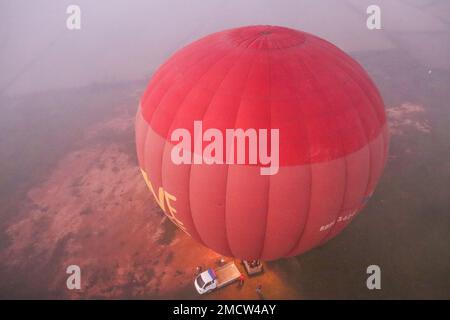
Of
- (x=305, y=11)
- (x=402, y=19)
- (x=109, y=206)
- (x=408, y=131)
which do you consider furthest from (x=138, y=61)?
(x=402, y=19)

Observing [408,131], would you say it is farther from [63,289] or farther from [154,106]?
[63,289]

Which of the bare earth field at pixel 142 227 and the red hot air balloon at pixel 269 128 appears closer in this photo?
the red hot air balloon at pixel 269 128

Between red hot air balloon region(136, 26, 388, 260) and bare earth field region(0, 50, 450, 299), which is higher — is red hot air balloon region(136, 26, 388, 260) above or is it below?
above

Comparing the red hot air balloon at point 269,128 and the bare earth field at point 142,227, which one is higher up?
the red hot air balloon at point 269,128

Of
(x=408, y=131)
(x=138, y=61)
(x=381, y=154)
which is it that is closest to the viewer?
(x=381, y=154)

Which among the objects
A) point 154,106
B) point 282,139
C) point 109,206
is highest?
point 154,106

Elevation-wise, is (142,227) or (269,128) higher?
(269,128)

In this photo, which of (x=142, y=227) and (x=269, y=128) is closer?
(x=269, y=128)
